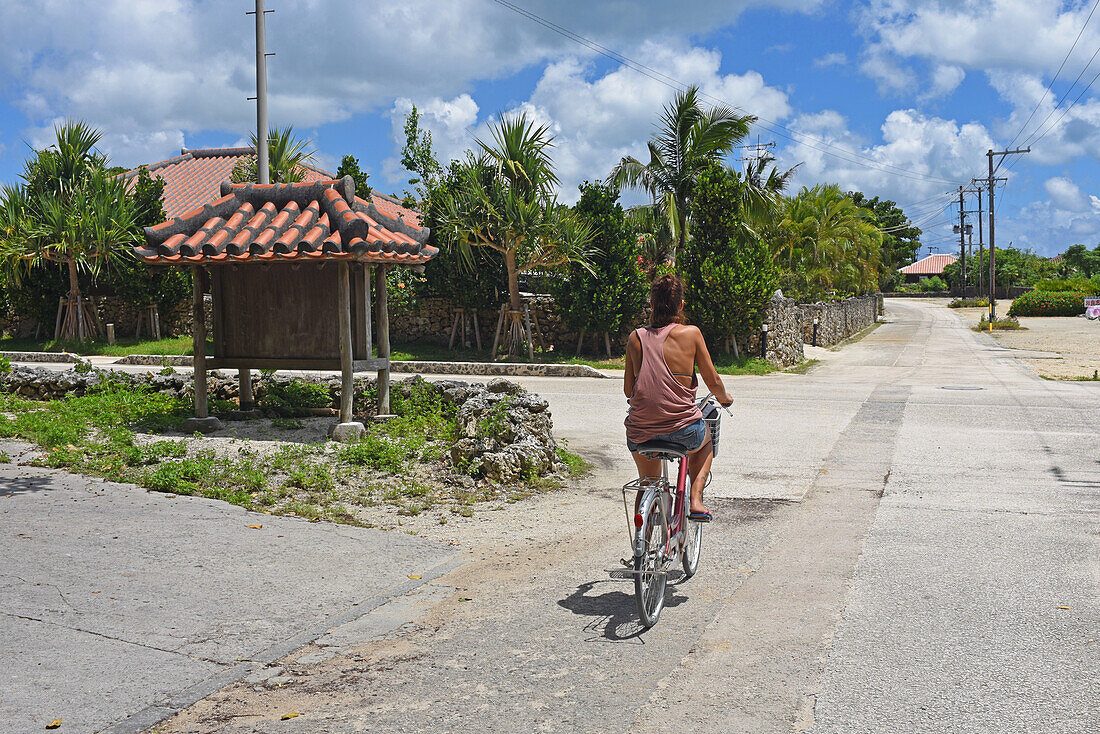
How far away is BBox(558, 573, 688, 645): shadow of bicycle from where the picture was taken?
488cm

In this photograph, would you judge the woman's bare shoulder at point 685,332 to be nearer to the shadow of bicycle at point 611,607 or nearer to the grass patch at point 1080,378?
the shadow of bicycle at point 611,607

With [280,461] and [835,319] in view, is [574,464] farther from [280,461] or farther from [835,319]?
[835,319]

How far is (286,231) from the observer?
10.8 metres

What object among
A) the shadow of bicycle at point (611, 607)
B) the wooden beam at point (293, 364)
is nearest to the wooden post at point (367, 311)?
the wooden beam at point (293, 364)

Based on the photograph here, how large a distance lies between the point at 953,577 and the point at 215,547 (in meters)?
4.95

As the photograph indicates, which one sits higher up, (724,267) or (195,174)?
(195,174)

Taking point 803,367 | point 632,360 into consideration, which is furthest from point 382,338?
point 803,367

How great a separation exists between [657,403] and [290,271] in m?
7.49

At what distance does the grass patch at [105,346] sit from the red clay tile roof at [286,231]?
16.8 metres

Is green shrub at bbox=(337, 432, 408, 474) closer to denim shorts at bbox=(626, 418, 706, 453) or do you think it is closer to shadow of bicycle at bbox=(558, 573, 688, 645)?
shadow of bicycle at bbox=(558, 573, 688, 645)

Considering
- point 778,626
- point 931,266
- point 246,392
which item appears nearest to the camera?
point 778,626

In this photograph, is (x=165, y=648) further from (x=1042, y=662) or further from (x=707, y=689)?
(x=1042, y=662)

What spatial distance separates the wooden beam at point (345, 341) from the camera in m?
10.8

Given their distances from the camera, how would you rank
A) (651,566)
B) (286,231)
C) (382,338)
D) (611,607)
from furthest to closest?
(382,338) < (286,231) < (611,607) < (651,566)
